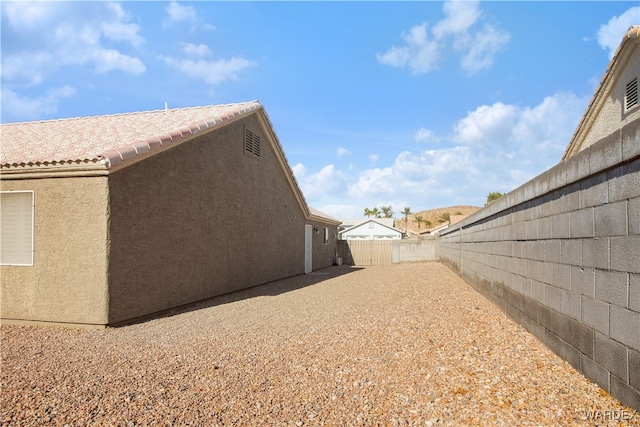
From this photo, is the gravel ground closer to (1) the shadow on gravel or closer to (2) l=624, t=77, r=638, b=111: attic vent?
(1) the shadow on gravel

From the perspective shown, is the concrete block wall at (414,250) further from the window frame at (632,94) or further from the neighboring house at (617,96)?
the window frame at (632,94)

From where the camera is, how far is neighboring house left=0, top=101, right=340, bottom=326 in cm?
744

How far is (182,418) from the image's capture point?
12.1 feet

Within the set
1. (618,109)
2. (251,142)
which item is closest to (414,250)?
(251,142)

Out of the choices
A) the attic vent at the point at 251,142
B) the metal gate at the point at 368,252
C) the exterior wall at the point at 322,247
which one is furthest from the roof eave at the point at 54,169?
the metal gate at the point at 368,252

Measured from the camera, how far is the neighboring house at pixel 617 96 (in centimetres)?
991

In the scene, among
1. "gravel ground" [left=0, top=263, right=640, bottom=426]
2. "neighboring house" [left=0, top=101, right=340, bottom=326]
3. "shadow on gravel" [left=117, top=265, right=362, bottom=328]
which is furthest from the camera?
"shadow on gravel" [left=117, top=265, right=362, bottom=328]

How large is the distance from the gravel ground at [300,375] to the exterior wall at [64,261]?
1.30 ft

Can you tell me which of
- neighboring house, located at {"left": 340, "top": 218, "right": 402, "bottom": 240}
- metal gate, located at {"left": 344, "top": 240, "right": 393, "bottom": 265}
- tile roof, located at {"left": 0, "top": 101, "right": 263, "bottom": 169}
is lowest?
metal gate, located at {"left": 344, "top": 240, "right": 393, "bottom": 265}

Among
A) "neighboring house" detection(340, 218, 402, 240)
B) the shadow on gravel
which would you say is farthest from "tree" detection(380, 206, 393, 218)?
the shadow on gravel

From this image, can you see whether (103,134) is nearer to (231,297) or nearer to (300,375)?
(231,297)

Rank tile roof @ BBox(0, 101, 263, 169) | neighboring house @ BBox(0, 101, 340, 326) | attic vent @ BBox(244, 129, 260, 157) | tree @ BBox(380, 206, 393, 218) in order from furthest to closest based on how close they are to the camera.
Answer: tree @ BBox(380, 206, 393, 218) < attic vent @ BBox(244, 129, 260, 157) < tile roof @ BBox(0, 101, 263, 169) < neighboring house @ BBox(0, 101, 340, 326)

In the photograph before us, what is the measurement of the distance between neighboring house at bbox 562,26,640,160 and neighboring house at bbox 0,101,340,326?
9.22 meters

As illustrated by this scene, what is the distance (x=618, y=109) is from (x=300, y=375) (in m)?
11.3
